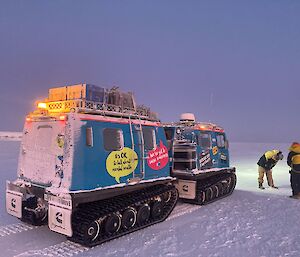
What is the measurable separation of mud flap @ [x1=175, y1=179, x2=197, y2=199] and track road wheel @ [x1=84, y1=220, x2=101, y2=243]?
12.9 ft

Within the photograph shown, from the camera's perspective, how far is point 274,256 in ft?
18.8

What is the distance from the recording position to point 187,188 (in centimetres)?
973

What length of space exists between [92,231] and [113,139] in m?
2.05

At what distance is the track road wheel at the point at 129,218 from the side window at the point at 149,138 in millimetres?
1653

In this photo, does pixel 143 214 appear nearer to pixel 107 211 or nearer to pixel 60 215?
pixel 107 211

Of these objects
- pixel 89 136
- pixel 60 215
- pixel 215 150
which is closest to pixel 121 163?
pixel 89 136

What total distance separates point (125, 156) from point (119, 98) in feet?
4.88

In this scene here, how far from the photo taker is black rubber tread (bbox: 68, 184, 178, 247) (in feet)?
19.6

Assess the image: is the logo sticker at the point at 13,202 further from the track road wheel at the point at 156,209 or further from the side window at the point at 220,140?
the side window at the point at 220,140

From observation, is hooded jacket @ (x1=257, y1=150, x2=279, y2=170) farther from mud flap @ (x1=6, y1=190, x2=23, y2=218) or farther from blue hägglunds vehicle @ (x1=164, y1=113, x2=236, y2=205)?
mud flap @ (x1=6, y1=190, x2=23, y2=218)

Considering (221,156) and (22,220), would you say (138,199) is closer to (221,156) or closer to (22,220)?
(22,220)

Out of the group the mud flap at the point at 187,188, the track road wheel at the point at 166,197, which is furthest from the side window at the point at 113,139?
the mud flap at the point at 187,188

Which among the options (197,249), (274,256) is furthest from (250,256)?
(197,249)

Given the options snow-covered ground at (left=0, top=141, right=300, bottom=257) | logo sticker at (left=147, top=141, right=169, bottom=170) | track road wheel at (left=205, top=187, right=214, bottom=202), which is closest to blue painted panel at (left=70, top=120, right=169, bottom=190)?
logo sticker at (left=147, top=141, right=169, bottom=170)
